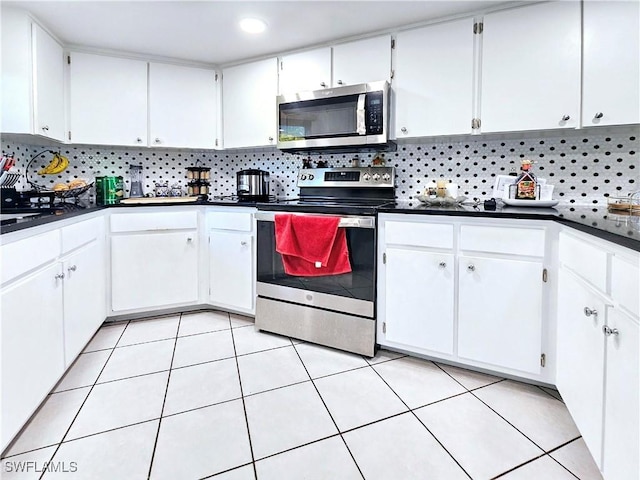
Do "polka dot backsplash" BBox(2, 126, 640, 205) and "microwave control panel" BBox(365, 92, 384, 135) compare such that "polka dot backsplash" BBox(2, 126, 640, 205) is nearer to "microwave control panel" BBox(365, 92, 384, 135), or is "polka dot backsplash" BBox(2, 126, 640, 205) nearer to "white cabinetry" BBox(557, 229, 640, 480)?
"microwave control panel" BBox(365, 92, 384, 135)

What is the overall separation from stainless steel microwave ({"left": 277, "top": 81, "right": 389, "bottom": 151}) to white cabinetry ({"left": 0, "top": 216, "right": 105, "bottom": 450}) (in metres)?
1.45

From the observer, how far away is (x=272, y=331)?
2438mm

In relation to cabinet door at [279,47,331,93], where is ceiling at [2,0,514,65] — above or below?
above

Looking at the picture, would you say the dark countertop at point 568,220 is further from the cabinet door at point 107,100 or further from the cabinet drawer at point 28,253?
the cabinet door at point 107,100

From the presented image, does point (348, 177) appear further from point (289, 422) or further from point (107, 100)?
Answer: point (107, 100)

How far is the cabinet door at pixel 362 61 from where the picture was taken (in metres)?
2.30

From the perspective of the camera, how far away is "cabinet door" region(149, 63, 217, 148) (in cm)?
281

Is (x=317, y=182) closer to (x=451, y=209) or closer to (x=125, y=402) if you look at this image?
(x=451, y=209)

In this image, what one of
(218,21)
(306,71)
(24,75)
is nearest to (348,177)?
(306,71)

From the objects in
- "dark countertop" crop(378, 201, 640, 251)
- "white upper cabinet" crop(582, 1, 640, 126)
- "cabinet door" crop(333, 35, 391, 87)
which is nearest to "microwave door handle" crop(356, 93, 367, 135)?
"cabinet door" crop(333, 35, 391, 87)

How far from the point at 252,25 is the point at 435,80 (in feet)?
3.92

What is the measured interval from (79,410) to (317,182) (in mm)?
1983

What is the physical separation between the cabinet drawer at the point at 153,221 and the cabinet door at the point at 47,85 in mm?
686

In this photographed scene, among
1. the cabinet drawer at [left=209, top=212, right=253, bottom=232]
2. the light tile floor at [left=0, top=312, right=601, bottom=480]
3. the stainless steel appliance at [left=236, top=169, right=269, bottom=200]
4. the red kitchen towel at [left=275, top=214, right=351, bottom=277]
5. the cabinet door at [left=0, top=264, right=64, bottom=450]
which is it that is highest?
the stainless steel appliance at [left=236, top=169, right=269, bottom=200]
